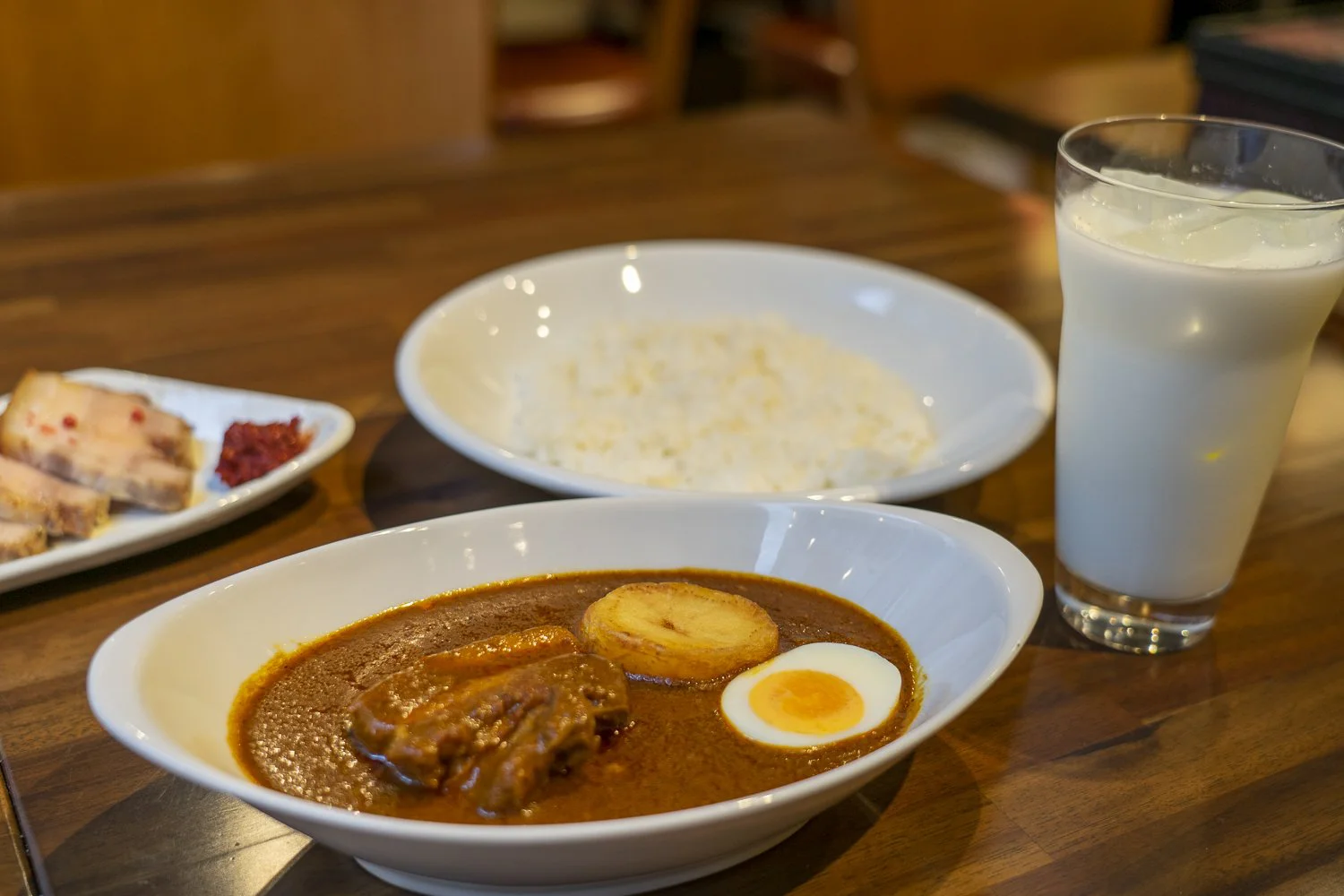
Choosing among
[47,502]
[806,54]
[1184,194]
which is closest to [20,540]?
[47,502]

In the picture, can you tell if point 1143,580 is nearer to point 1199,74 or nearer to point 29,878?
point 29,878

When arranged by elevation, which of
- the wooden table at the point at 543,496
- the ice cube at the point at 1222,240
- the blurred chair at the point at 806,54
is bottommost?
the wooden table at the point at 543,496

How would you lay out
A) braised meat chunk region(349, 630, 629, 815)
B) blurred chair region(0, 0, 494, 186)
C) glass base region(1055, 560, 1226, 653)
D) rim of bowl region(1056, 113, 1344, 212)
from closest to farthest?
braised meat chunk region(349, 630, 629, 815), rim of bowl region(1056, 113, 1344, 212), glass base region(1055, 560, 1226, 653), blurred chair region(0, 0, 494, 186)

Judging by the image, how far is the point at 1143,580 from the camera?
1156mm

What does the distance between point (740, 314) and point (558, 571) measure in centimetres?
84

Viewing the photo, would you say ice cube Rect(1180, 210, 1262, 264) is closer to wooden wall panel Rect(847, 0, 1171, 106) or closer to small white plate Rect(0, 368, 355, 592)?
small white plate Rect(0, 368, 355, 592)

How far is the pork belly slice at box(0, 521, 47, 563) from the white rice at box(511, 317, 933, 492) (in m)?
0.52

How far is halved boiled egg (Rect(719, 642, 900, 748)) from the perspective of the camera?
36.3 inches

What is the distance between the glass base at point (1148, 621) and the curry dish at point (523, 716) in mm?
283

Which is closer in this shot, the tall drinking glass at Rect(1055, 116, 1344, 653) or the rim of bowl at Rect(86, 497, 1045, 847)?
the rim of bowl at Rect(86, 497, 1045, 847)

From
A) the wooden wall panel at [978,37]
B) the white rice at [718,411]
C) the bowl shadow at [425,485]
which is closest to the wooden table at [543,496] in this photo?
the bowl shadow at [425,485]

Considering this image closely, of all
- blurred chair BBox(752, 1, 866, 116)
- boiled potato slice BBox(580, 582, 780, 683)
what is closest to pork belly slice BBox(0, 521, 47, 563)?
boiled potato slice BBox(580, 582, 780, 683)

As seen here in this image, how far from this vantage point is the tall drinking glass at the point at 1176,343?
1.01 metres

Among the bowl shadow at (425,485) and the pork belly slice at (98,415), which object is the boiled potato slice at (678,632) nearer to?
the bowl shadow at (425,485)
